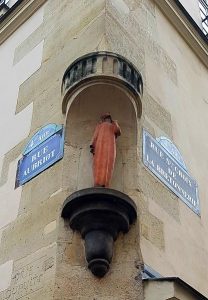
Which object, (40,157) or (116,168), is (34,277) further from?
(40,157)

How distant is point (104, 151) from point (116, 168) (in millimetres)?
275

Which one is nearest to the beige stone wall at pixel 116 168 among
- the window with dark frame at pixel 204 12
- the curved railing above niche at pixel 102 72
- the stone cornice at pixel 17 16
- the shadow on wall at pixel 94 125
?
the shadow on wall at pixel 94 125

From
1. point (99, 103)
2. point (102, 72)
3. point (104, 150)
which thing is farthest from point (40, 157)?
point (102, 72)

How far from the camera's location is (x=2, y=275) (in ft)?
16.0

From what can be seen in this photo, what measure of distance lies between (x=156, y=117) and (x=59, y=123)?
104cm

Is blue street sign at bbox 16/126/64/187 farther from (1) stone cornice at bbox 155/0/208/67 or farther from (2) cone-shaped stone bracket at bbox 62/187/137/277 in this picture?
(1) stone cornice at bbox 155/0/208/67

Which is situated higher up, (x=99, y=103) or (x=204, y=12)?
(x=204, y=12)

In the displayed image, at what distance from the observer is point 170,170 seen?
5555mm

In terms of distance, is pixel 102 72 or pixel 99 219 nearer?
pixel 99 219

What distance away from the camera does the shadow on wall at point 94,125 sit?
497 centimetres

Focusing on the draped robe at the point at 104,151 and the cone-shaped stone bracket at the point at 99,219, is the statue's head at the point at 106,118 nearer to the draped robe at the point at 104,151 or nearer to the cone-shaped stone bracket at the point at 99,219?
the draped robe at the point at 104,151

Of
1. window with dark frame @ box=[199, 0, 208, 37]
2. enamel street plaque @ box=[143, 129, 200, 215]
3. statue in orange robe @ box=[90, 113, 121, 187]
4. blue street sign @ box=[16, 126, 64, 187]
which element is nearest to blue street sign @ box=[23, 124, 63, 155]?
blue street sign @ box=[16, 126, 64, 187]

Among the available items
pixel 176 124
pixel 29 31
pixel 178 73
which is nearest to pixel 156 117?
pixel 176 124

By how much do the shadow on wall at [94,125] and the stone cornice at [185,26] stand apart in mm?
2688
